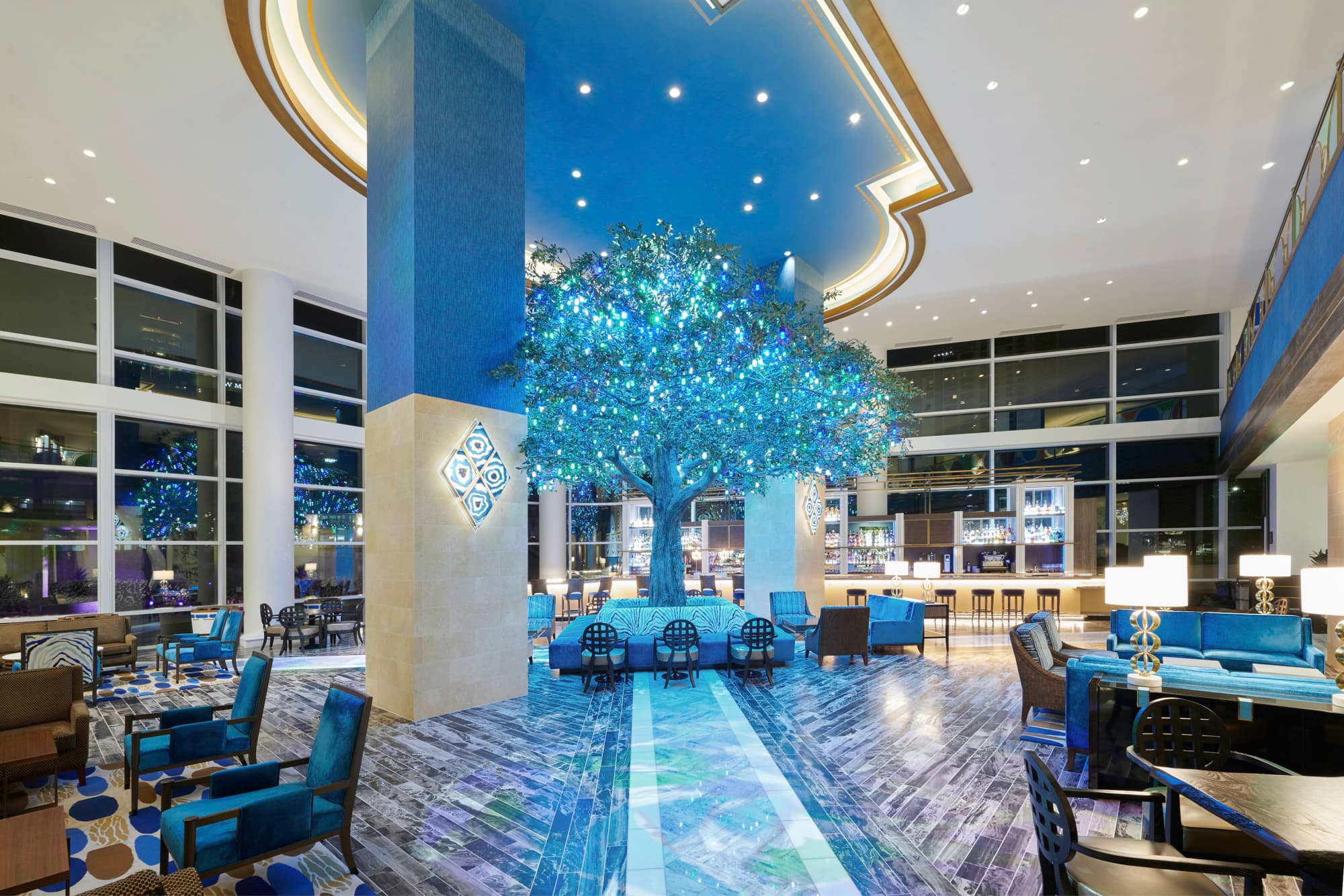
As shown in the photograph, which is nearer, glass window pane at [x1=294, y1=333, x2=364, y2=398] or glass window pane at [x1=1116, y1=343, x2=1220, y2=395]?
glass window pane at [x1=294, y1=333, x2=364, y2=398]

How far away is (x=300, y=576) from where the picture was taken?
42.5 ft

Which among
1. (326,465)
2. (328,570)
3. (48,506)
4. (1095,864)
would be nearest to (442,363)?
(1095,864)

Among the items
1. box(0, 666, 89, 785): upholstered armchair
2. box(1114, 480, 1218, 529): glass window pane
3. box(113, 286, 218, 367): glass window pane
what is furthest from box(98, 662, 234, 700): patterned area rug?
box(1114, 480, 1218, 529): glass window pane

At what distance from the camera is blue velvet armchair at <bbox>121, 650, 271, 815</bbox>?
405 centimetres

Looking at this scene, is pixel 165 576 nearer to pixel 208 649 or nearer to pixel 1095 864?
pixel 208 649

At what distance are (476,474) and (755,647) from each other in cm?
394

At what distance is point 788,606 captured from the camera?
36.3 ft

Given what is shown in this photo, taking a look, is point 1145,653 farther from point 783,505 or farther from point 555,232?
point 555,232

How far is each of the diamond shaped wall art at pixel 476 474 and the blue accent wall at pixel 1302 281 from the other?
726 cm

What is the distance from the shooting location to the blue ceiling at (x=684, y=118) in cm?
670

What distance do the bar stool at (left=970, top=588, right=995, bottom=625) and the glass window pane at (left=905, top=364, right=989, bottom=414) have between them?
606 centimetres

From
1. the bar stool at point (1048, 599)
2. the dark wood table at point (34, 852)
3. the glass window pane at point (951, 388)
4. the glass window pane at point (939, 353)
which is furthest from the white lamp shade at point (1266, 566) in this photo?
the dark wood table at point (34, 852)

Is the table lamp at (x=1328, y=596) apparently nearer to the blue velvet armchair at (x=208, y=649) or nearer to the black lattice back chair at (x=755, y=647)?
the black lattice back chair at (x=755, y=647)

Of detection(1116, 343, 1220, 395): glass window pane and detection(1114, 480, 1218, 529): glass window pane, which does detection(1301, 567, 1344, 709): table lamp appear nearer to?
detection(1114, 480, 1218, 529): glass window pane
